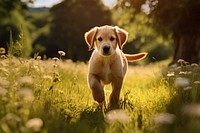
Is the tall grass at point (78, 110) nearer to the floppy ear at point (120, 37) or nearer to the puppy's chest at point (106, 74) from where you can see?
the puppy's chest at point (106, 74)

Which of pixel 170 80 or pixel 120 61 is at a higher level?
pixel 120 61

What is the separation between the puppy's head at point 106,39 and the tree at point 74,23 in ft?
117

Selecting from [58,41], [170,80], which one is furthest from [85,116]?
[58,41]

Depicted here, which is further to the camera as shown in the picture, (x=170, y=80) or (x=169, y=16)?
(x=169, y=16)

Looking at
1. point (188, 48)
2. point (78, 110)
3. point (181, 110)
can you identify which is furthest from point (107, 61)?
point (188, 48)

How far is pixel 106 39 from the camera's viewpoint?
6273mm

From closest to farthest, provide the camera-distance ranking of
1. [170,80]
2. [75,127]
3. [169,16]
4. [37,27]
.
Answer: [75,127], [170,80], [169,16], [37,27]

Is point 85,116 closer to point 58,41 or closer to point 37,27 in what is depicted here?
point 58,41

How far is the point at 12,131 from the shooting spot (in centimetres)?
290

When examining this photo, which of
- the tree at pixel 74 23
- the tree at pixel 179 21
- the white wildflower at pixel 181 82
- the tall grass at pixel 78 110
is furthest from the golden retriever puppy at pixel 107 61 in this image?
the tree at pixel 74 23

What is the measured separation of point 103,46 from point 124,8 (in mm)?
10204

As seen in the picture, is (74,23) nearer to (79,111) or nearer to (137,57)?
(137,57)

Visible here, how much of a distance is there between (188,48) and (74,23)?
29.3 metres

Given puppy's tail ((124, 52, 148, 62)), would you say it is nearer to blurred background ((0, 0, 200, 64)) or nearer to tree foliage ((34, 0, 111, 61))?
blurred background ((0, 0, 200, 64))
